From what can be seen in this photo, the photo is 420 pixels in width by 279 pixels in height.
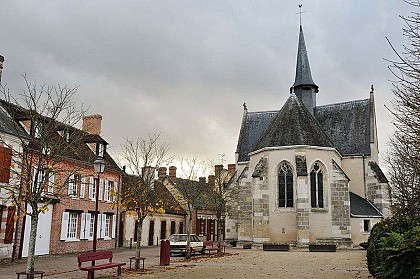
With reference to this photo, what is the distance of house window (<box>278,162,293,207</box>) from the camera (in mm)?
30734

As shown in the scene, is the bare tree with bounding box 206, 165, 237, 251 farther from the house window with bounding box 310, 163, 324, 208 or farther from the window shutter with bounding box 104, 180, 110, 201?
the window shutter with bounding box 104, 180, 110, 201

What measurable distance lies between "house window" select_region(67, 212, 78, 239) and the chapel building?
12.2 metres

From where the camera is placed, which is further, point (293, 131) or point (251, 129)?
point (251, 129)

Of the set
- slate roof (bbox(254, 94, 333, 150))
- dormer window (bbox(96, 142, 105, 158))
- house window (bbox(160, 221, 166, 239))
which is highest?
slate roof (bbox(254, 94, 333, 150))

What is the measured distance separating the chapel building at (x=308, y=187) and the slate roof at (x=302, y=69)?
19.7 feet

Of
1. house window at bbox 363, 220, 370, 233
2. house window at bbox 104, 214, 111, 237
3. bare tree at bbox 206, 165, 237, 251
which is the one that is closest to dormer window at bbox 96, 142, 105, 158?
house window at bbox 104, 214, 111, 237

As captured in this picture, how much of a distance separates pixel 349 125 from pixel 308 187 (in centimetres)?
1017

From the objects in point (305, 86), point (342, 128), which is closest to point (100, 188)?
point (305, 86)

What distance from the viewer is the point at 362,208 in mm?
32719

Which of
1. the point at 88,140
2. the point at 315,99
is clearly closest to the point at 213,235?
the point at 315,99

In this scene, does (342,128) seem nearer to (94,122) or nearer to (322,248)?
(322,248)

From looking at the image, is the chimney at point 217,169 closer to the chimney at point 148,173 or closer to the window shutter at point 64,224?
the window shutter at point 64,224

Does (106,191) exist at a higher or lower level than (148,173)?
lower

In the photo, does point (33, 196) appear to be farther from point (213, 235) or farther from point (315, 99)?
point (213, 235)
